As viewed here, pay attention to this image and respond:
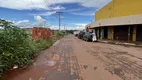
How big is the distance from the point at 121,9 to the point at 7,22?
25.5 meters

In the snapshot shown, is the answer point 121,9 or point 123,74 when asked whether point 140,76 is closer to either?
point 123,74

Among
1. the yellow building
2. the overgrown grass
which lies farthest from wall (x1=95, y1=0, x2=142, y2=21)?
the overgrown grass

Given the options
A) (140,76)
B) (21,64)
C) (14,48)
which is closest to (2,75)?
(21,64)

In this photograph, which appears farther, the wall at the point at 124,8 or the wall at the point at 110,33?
the wall at the point at 110,33

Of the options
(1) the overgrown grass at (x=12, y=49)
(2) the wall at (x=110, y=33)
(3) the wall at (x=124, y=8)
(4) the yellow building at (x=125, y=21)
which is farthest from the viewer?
(2) the wall at (x=110, y=33)

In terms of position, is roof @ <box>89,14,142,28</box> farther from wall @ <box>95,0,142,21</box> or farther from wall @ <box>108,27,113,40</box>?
wall @ <box>95,0,142,21</box>

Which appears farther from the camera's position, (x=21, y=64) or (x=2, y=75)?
(x=21, y=64)

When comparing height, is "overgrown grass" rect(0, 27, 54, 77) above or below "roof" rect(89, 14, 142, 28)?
below

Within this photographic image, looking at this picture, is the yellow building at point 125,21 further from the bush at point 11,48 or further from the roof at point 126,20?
the bush at point 11,48

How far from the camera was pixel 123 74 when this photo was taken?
7.54 metres

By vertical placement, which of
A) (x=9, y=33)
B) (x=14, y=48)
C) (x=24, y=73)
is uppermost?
(x=9, y=33)

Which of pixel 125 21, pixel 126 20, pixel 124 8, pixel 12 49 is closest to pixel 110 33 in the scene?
pixel 124 8

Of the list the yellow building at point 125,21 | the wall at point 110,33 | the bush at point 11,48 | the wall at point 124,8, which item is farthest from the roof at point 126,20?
the bush at point 11,48

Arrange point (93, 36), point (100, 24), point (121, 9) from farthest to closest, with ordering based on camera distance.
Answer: point (100, 24) → point (93, 36) → point (121, 9)
